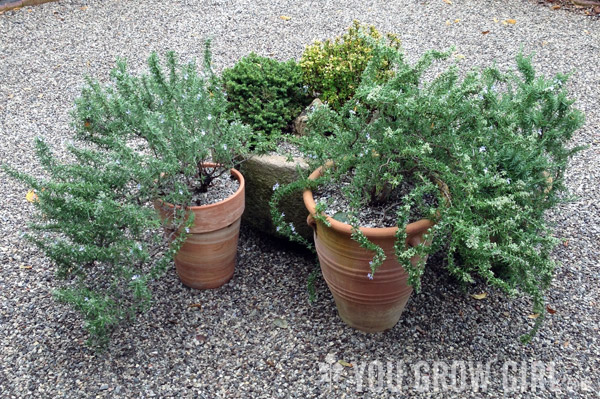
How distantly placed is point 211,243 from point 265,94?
3.21 feet

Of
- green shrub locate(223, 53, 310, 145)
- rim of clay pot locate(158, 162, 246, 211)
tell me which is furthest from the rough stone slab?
green shrub locate(223, 53, 310, 145)

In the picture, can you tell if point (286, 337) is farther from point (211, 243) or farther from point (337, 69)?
point (337, 69)

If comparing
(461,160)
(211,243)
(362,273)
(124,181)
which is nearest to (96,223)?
(124,181)

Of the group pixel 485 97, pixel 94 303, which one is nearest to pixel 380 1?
pixel 485 97

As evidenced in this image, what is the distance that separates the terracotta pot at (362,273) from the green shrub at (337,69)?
0.75 metres

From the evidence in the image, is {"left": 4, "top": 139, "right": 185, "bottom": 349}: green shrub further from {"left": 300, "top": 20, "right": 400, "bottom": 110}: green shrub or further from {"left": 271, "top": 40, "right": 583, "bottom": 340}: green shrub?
{"left": 300, "top": 20, "right": 400, "bottom": 110}: green shrub

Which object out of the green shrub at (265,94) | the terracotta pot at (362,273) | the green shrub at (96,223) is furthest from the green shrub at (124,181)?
the terracotta pot at (362,273)

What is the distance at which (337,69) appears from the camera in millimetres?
3391

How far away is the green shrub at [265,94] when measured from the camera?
11.0 feet

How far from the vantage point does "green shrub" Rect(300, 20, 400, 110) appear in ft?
11.2

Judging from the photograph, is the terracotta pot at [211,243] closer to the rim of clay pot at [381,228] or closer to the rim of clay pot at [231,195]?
the rim of clay pot at [231,195]

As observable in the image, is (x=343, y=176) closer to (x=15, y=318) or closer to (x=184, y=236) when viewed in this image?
(x=184, y=236)

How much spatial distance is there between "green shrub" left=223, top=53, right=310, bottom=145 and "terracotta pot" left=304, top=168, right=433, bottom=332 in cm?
62

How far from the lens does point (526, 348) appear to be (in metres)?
2.84
